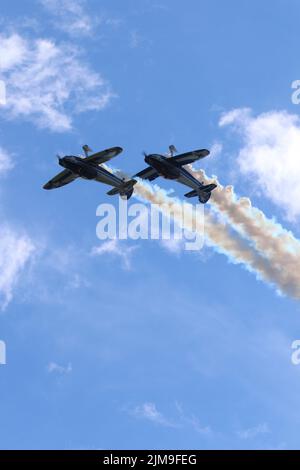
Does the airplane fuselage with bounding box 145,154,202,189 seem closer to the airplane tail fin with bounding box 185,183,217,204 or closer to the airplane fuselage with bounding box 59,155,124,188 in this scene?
the airplane tail fin with bounding box 185,183,217,204

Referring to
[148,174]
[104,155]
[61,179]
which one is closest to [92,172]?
[104,155]

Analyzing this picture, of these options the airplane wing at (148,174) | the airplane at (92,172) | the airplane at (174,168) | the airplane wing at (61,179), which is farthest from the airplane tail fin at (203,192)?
the airplane wing at (61,179)

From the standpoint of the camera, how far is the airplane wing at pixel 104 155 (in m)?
121

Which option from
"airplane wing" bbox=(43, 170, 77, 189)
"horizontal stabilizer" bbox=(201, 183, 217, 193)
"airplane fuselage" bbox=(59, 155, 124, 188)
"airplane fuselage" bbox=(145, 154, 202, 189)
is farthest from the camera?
"horizontal stabilizer" bbox=(201, 183, 217, 193)

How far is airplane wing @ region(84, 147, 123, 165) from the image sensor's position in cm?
12100

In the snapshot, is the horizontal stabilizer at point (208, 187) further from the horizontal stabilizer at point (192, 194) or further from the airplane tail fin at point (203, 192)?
the horizontal stabilizer at point (192, 194)

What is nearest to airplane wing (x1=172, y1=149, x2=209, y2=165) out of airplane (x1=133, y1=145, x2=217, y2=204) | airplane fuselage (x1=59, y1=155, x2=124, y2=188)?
airplane (x1=133, y1=145, x2=217, y2=204)

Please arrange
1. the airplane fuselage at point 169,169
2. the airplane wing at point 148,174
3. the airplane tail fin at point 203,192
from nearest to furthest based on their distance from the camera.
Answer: the airplane fuselage at point 169,169 < the airplane wing at point 148,174 < the airplane tail fin at point 203,192

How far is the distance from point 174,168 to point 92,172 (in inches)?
472

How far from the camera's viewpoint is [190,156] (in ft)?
409
